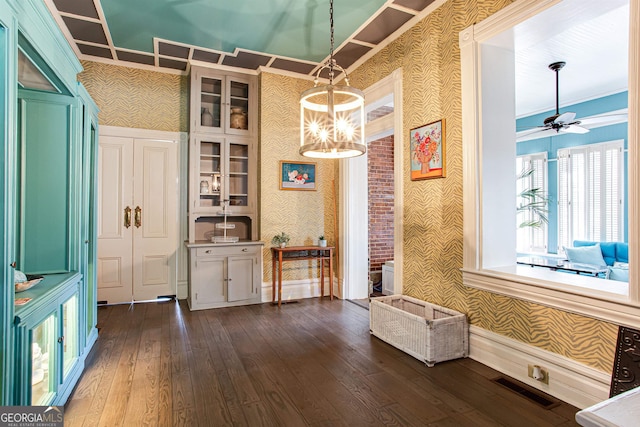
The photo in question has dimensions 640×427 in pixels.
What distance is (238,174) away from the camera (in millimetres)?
4805

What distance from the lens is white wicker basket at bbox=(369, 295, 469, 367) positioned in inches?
104

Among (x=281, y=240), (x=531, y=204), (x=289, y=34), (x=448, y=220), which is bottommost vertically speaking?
(x=281, y=240)

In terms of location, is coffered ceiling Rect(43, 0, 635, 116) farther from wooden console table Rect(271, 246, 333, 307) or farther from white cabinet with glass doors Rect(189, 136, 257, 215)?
wooden console table Rect(271, 246, 333, 307)

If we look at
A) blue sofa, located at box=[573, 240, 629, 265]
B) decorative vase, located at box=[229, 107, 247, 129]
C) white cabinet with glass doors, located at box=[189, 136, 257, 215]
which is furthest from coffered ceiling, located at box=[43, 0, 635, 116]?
blue sofa, located at box=[573, 240, 629, 265]

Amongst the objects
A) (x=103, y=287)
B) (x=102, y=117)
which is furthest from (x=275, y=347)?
(x=102, y=117)

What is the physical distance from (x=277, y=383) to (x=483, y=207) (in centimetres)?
203

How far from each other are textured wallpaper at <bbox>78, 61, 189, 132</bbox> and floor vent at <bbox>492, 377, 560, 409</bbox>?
15.2 feet

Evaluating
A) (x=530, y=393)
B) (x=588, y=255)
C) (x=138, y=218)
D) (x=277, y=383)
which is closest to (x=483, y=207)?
(x=530, y=393)

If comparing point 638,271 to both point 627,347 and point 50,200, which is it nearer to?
point 627,347

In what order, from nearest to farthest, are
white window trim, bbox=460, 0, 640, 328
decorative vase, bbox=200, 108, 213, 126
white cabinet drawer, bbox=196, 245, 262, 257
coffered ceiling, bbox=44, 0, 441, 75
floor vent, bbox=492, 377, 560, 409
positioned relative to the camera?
white window trim, bbox=460, 0, 640, 328
floor vent, bbox=492, 377, 560, 409
coffered ceiling, bbox=44, 0, 441, 75
white cabinet drawer, bbox=196, 245, 262, 257
decorative vase, bbox=200, 108, 213, 126

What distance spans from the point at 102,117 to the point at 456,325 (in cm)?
475

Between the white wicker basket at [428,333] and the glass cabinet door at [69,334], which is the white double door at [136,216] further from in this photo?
the white wicker basket at [428,333]

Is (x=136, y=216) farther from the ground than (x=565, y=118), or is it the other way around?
(x=565, y=118)

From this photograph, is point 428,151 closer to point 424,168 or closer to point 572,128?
point 424,168
